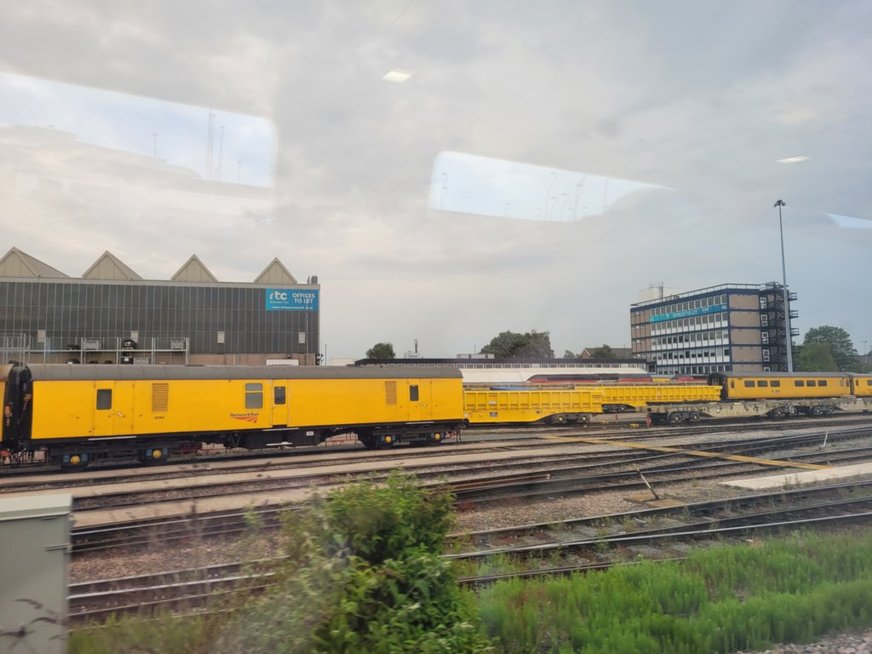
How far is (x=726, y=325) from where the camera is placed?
40688 mm

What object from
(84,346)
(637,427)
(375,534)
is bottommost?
(637,427)

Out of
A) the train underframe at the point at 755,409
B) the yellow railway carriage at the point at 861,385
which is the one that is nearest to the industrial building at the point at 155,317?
the train underframe at the point at 755,409

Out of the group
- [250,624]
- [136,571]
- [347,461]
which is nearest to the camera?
[250,624]

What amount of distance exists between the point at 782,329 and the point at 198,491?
3973 centimetres

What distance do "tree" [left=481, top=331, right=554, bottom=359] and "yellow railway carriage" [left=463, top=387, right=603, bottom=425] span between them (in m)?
22.9

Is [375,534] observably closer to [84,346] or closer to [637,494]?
[637,494]

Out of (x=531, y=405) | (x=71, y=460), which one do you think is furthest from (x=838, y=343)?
(x=71, y=460)

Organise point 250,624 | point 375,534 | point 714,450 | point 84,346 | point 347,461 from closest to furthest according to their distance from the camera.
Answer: point 250,624, point 375,534, point 347,461, point 714,450, point 84,346

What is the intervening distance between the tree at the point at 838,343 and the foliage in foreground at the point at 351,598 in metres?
52.2

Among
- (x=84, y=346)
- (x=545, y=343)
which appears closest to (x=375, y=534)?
(x=84, y=346)

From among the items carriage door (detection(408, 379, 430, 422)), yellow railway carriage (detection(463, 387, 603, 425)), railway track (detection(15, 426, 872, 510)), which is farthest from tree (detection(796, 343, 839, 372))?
carriage door (detection(408, 379, 430, 422))

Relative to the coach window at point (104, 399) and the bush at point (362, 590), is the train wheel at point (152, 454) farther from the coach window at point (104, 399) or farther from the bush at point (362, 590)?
the bush at point (362, 590)

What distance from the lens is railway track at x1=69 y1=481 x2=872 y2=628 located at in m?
6.07

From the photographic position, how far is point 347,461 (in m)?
17.0
